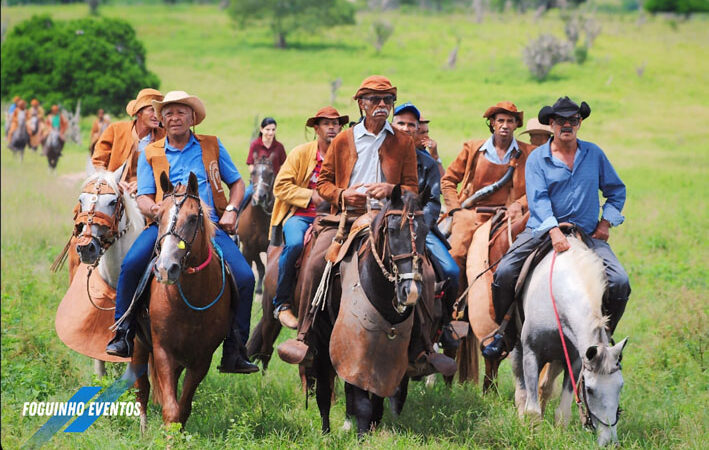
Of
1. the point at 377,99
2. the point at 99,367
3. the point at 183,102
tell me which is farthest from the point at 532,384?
the point at 99,367

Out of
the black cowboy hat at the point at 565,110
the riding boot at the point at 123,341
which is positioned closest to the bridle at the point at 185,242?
the riding boot at the point at 123,341

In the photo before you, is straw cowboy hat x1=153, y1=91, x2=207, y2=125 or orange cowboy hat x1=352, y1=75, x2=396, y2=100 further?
straw cowboy hat x1=153, y1=91, x2=207, y2=125

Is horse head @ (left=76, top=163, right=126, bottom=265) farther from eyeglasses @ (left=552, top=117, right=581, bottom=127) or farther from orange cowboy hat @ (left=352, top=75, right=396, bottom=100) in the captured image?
eyeglasses @ (left=552, top=117, right=581, bottom=127)

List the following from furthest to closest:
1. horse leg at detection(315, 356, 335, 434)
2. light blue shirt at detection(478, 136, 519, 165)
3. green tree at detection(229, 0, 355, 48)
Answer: green tree at detection(229, 0, 355, 48)
light blue shirt at detection(478, 136, 519, 165)
horse leg at detection(315, 356, 335, 434)

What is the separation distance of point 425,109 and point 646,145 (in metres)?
7.50

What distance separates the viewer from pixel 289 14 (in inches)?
2106

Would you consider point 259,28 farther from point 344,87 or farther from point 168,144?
point 168,144

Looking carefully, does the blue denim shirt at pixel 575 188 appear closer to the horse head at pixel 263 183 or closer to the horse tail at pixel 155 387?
the horse tail at pixel 155 387

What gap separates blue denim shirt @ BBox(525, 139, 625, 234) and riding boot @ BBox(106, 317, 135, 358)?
3.54m

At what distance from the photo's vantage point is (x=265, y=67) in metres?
44.6

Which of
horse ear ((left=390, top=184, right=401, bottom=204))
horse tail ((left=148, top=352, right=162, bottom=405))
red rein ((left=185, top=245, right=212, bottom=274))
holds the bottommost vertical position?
horse tail ((left=148, top=352, right=162, bottom=405))

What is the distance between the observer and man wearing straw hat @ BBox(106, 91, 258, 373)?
725 cm

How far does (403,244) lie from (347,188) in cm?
135

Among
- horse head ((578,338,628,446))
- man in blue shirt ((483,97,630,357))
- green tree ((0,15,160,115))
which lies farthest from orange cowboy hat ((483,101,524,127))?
green tree ((0,15,160,115))
